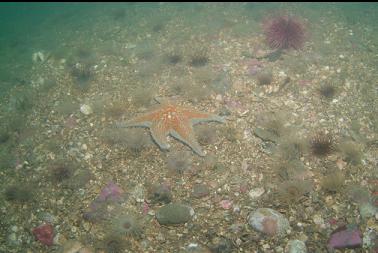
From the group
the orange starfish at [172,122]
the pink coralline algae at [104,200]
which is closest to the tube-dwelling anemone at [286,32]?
the orange starfish at [172,122]

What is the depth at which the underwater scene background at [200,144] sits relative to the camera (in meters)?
6.73

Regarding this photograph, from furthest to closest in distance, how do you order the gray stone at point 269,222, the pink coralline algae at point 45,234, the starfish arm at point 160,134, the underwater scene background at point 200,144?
the starfish arm at point 160,134
the pink coralline algae at point 45,234
the underwater scene background at point 200,144
the gray stone at point 269,222

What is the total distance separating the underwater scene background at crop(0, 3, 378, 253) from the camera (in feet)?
22.1

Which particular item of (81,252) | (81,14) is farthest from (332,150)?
(81,14)

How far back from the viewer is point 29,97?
10.7 metres

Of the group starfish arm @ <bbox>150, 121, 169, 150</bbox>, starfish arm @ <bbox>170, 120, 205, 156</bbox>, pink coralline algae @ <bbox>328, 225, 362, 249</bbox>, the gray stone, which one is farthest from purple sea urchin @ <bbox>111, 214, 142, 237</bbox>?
pink coralline algae @ <bbox>328, 225, 362, 249</bbox>

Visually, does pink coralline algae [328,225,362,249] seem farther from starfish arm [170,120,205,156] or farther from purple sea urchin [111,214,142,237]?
purple sea urchin [111,214,142,237]

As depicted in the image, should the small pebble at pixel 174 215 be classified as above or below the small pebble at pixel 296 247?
above

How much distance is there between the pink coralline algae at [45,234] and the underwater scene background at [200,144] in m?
0.03

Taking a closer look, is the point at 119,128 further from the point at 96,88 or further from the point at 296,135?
the point at 296,135

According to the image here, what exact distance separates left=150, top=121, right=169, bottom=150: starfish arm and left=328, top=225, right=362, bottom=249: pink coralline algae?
3985 millimetres

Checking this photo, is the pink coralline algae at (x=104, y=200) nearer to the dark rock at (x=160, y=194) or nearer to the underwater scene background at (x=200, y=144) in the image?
the underwater scene background at (x=200, y=144)

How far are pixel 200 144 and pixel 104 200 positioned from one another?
2.57 meters

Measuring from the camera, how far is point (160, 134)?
7.84 meters
